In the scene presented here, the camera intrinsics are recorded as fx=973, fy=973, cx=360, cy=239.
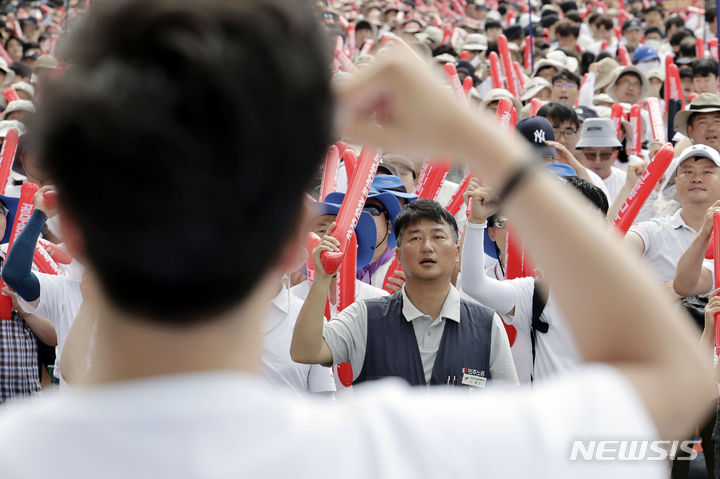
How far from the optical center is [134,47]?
759 mm

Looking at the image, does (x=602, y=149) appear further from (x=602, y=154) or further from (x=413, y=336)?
(x=413, y=336)

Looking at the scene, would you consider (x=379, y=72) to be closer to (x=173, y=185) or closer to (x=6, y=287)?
(x=173, y=185)

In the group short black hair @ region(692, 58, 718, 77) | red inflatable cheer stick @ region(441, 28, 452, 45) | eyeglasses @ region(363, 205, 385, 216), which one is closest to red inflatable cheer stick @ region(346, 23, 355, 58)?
red inflatable cheer stick @ region(441, 28, 452, 45)

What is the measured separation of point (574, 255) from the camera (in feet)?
2.82

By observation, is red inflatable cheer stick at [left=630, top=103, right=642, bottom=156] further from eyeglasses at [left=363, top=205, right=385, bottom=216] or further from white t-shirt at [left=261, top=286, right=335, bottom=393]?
white t-shirt at [left=261, top=286, right=335, bottom=393]

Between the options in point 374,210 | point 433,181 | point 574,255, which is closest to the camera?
point 574,255

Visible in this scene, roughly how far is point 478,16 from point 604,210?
1404 centimetres

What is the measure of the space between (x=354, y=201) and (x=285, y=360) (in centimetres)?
63

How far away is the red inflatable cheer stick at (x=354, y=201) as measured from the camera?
339 centimetres

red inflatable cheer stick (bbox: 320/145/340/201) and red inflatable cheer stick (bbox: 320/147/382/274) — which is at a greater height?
red inflatable cheer stick (bbox: 320/147/382/274)

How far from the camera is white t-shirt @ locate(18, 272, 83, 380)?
12.9 feet

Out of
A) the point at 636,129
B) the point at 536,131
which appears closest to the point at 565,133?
the point at 636,129

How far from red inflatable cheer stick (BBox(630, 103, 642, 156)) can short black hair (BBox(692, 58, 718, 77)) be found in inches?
69.5

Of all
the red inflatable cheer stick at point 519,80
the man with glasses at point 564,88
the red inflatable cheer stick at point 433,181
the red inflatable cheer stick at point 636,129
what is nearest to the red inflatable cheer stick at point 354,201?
the red inflatable cheer stick at point 433,181
